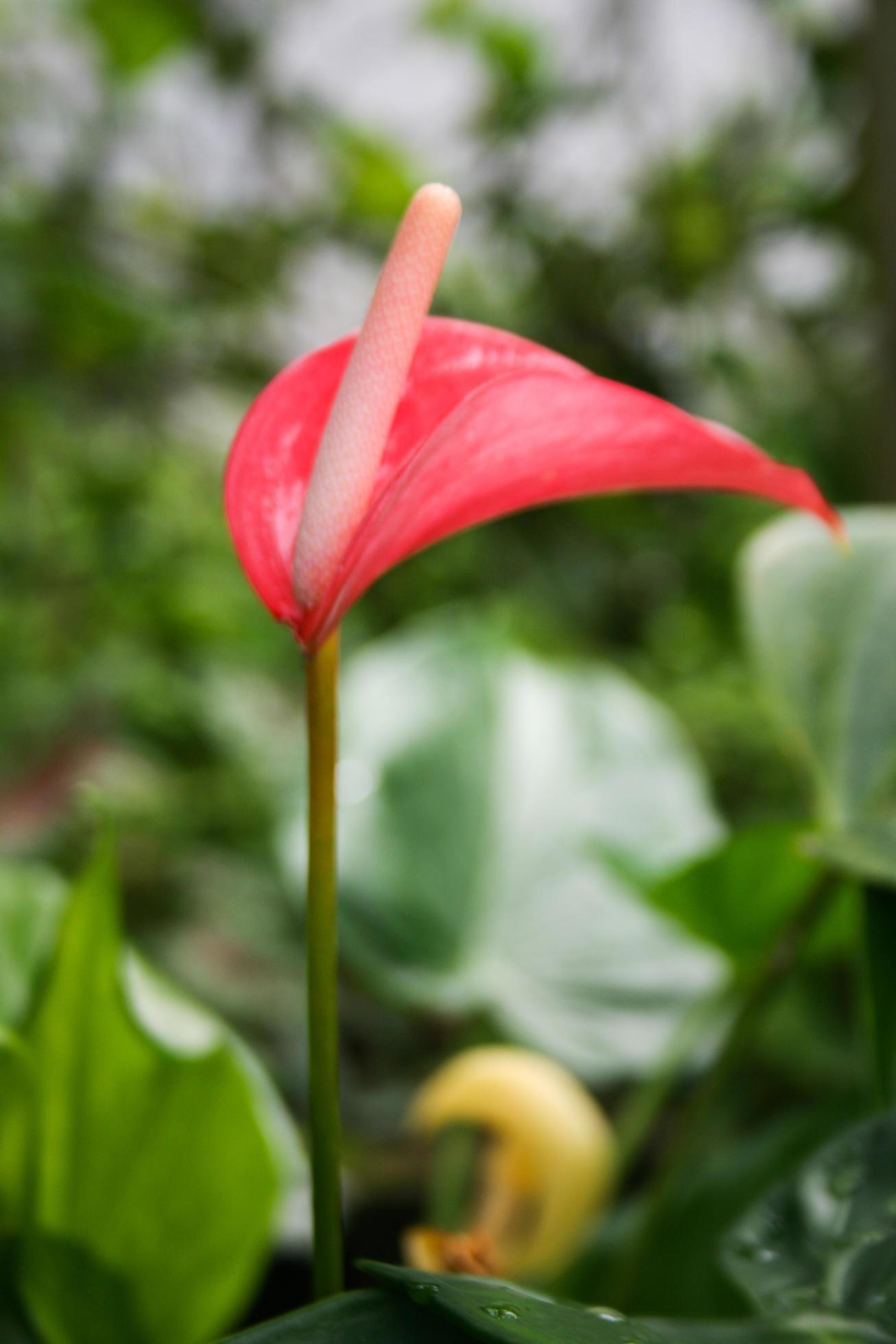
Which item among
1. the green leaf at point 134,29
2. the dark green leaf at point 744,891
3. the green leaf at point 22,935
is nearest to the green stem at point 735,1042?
the dark green leaf at point 744,891

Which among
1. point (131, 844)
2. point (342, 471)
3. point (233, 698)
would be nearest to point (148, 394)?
point (233, 698)

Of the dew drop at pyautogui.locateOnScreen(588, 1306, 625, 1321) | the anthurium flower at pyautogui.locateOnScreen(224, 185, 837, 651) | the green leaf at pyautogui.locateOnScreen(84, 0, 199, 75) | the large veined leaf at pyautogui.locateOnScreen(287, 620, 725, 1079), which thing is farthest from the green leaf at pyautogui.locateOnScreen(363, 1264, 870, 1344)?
the green leaf at pyautogui.locateOnScreen(84, 0, 199, 75)

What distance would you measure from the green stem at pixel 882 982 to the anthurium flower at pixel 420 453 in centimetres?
14

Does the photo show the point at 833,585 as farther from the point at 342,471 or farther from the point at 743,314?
the point at 743,314

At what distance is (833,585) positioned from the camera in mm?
396

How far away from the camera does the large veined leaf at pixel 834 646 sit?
38 centimetres

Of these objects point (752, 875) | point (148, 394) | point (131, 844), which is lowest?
point (131, 844)

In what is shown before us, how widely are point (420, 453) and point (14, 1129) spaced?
22cm

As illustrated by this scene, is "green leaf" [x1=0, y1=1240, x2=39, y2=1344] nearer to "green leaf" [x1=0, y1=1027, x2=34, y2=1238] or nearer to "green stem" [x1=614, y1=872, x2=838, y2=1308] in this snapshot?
"green leaf" [x1=0, y1=1027, x2=34, y2=1238]

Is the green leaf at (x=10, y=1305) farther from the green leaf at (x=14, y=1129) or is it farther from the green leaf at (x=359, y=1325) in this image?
the green leaf at (x=359, y=1325)

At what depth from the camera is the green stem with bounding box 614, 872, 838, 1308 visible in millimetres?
353

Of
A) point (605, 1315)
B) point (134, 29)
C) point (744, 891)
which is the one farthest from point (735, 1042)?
point (134, 29)

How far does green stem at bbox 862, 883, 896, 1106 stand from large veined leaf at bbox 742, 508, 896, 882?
0.05 m

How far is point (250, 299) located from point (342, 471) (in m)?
1.47
